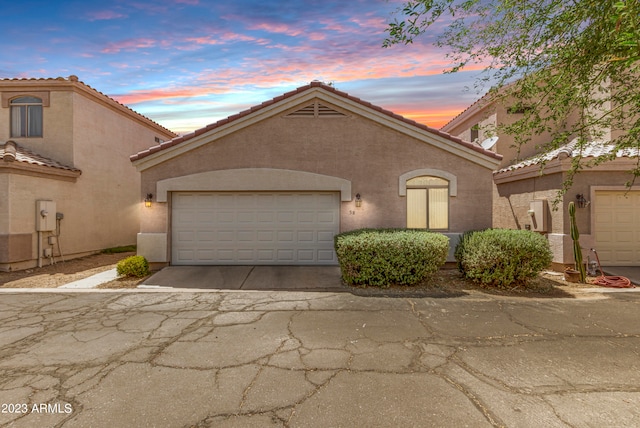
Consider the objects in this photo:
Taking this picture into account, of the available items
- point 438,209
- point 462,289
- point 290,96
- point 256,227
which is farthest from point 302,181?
point 462,289

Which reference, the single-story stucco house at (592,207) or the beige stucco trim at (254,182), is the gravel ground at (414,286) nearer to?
the single-story stucco house at (592,207)

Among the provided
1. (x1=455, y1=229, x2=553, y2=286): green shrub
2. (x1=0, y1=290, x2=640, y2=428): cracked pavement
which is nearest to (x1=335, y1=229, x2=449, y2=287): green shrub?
(x1=455, y1=229, x2=553, y2=286): green shrub

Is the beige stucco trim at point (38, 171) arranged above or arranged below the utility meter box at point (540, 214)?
above

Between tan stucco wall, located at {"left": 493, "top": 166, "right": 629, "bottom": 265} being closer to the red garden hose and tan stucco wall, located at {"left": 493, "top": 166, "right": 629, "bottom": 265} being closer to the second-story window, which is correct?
the red garden hose

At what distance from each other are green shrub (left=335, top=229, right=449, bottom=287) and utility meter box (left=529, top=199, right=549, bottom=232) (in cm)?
513

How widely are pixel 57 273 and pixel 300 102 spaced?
30.7 ft

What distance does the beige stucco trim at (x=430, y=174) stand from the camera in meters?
9.95

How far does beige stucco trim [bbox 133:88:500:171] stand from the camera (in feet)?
32.4

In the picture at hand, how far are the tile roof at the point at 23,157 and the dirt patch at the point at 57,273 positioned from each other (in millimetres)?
3518

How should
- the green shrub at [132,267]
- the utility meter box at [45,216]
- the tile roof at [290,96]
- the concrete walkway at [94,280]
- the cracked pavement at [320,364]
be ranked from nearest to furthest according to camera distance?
1. the cracked pavement at [320,364]
2. the concrete walkway at [94,280]
3. the green shrub at [132,267]
4. the tile roof at [290,96]
5. the utility meter box at [45,216]

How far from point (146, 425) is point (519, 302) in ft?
23.1

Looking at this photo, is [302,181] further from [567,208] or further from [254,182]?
[567,208]

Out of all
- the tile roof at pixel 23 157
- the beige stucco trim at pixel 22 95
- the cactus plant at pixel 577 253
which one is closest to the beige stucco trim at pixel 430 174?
the cactus plant at pixel 577 253

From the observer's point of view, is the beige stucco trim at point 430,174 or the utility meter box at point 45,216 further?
the utility meter box at point 45,216
